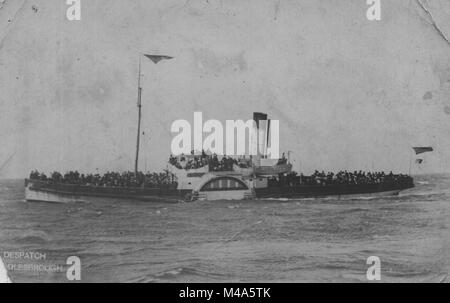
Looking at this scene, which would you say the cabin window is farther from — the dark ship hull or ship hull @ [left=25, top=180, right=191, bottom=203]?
ship hull @ [left=25, top=180, right=191, bottom=203]

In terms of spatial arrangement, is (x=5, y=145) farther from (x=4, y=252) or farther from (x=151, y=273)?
(x=151, y=273)

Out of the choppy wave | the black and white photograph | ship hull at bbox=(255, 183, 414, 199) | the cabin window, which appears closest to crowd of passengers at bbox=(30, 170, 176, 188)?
the black and white photograph

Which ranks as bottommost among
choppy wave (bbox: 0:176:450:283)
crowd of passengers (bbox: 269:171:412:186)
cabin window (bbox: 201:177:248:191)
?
choppy wave (bbox: 0:176:450:283)

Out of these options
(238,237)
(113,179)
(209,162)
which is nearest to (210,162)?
(209,162)

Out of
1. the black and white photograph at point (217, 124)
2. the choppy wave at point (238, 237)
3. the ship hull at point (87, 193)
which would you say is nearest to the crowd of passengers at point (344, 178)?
the black and white photograph at point (217, 124)

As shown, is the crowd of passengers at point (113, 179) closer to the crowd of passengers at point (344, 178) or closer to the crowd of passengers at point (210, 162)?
the crowd of passengers at point (210, 162)

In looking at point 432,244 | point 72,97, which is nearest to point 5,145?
point 72,97
